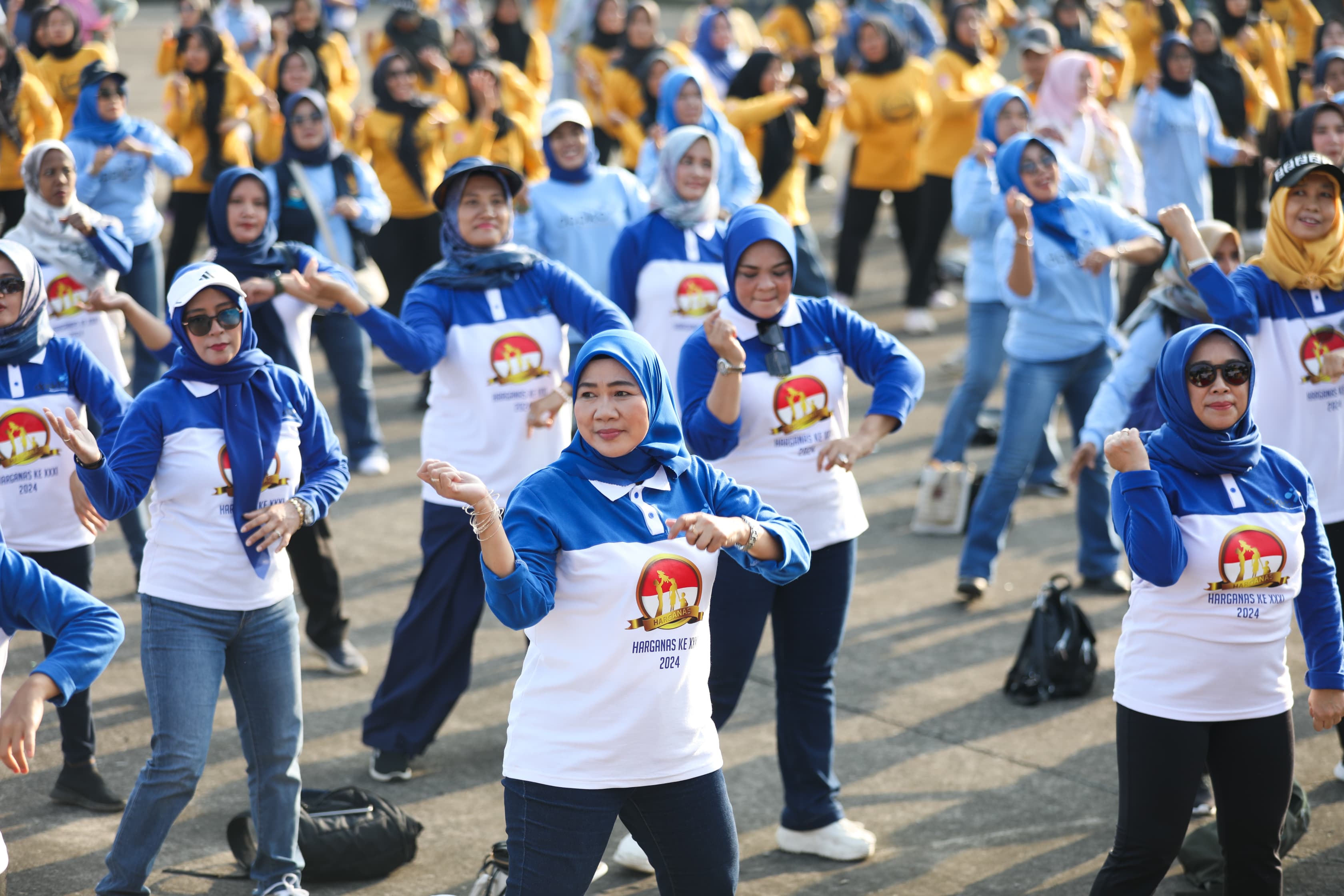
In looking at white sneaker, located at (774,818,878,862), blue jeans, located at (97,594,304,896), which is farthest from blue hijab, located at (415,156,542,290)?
white sneaker, located at (774,818,878,862)

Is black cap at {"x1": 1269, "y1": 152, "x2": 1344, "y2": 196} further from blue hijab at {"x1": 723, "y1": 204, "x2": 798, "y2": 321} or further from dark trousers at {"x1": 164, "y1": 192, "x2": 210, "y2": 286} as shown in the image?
dark trousers at {"x1": 164, "y1": 192, "x2": 210, "y2": 286}

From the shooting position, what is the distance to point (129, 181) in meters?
8.67

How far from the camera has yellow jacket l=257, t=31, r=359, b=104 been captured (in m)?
12.9

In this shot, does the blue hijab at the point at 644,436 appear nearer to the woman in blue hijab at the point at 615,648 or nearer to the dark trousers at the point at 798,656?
the woman in blue hijab at the point at 615,648

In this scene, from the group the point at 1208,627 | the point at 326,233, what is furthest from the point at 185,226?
the point at 1208,627

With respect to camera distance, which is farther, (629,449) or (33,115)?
(33,115)

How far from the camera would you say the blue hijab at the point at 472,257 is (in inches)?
231

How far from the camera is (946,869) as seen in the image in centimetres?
525

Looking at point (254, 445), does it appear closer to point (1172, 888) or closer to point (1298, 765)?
point (1172, 888)

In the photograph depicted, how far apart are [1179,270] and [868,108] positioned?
682cm

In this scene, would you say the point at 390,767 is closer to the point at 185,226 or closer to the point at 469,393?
the point at 469,393

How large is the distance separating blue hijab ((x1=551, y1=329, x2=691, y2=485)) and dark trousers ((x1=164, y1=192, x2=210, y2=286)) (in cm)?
782

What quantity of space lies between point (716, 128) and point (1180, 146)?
12.8ft

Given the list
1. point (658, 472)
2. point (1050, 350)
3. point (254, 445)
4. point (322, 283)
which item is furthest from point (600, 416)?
point (1050, 350)
